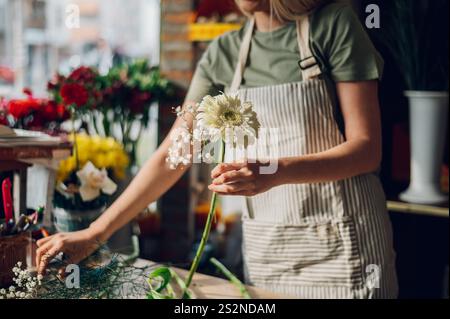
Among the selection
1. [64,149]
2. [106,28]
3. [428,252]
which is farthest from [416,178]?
[106,28]

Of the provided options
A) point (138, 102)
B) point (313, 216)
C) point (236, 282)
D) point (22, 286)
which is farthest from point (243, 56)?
point (138, 102)

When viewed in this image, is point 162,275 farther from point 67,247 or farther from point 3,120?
point 3,120

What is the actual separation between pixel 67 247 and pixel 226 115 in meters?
0.39

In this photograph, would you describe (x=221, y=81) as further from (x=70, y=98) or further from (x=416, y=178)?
(x=416, y=178)

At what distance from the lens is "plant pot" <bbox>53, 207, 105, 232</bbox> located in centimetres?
118

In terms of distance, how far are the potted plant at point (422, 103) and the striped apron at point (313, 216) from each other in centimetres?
62

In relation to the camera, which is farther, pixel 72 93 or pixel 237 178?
pixel 72 93

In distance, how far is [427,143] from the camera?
173 cm

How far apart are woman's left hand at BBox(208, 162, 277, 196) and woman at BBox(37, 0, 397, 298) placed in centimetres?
10

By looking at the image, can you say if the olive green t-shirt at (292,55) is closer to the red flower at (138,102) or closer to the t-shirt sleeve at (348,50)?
the t-shirt sleeve at (348,50)

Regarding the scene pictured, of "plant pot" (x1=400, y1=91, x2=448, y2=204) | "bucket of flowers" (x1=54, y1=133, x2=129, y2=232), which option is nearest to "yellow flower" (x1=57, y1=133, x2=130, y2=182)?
"bucket of flowers" (x1=54, y1=133, x2=129, y2=232)

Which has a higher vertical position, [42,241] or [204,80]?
[204,80]

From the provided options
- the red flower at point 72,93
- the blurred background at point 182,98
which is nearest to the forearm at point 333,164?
the blurred background at point 182,98

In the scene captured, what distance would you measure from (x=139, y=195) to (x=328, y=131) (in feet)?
1.24
